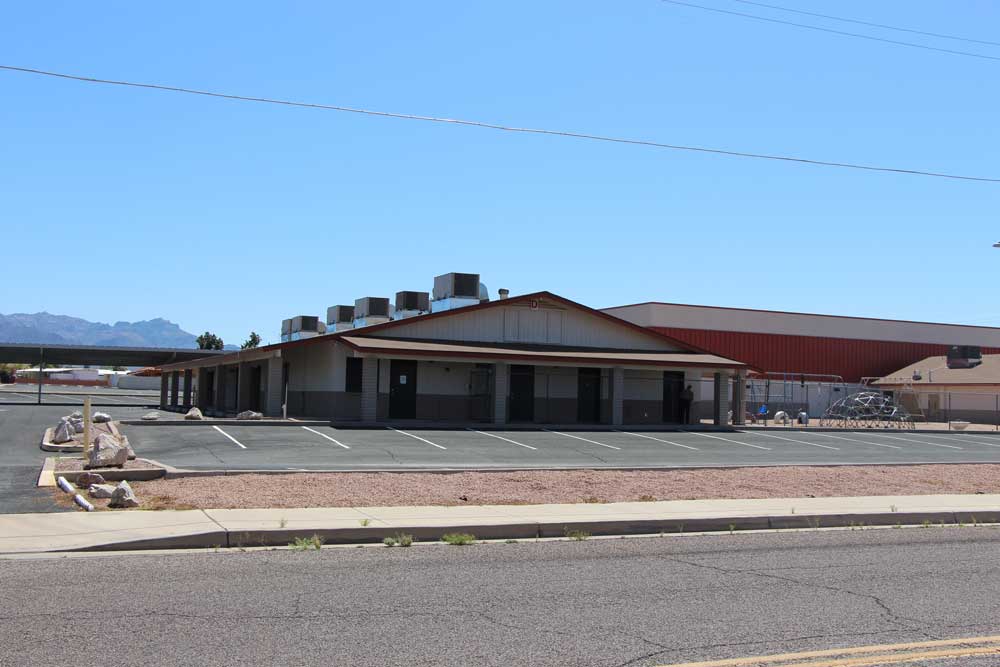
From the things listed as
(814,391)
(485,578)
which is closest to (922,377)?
(814,391)

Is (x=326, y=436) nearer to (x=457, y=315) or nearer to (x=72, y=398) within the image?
(x=457, y=315)

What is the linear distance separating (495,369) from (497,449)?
1041cm

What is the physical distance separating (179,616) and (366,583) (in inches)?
82.2

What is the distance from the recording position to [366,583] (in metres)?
9.55

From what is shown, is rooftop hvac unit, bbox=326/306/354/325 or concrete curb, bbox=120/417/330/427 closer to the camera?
concrete curb, bbox=120/417/330/427

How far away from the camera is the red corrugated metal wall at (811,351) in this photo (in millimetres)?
61875

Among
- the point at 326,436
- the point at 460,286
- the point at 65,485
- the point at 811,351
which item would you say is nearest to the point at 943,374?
the point at 811,351

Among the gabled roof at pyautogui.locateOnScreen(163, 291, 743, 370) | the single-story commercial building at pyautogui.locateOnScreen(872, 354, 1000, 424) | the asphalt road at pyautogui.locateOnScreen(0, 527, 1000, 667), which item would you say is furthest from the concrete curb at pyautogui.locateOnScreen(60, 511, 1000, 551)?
the single-story commercial building at pyautogui.locateOnScreen(872, 354, 1000, 424)

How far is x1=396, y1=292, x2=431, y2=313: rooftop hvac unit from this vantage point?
4694cm

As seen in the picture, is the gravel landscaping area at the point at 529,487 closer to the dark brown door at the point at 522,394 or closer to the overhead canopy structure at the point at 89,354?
the dark brown door at the point at 522,394

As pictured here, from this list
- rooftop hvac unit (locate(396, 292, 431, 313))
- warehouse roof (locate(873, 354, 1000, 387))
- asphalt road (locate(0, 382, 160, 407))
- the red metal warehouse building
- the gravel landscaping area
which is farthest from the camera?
asphalt road (locate(0, 382, 160, 407))

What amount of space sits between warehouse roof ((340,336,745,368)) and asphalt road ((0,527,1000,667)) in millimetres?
22088

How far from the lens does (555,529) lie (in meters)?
13.4

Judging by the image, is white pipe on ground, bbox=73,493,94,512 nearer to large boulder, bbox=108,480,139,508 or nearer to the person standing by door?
large boulder, bbox=108,480,139,508
